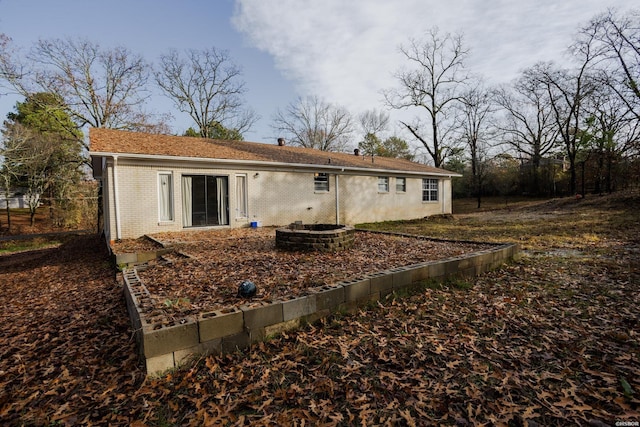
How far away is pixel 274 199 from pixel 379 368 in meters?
9.66

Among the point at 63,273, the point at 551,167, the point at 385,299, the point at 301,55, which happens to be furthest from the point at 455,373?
the point at 551,167

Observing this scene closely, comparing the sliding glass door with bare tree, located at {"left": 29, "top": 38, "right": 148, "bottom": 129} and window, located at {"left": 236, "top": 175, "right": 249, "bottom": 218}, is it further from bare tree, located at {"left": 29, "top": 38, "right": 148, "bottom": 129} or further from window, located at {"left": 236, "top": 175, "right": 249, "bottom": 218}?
bare tree, located at {"left": 29, "top": 38, "right": 148, "bottom": 129}

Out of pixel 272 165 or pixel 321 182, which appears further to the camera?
pixel 321 182

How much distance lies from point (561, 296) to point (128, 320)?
5.86 meters

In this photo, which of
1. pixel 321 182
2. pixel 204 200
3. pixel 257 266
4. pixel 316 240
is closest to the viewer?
pixel 257 266

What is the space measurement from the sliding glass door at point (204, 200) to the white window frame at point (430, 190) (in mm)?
11607

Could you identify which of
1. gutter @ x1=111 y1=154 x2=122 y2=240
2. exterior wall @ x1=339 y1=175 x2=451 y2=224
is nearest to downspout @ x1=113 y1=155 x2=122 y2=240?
Answer: gutter @ x1=111 y1=154 x2=122 y2=240

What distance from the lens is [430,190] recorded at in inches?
693

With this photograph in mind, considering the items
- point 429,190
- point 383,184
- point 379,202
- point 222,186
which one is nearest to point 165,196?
point 222,186

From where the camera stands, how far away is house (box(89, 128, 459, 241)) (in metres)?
8.84

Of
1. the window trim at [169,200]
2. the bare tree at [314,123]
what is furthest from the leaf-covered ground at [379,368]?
the bare tree at [314,123]

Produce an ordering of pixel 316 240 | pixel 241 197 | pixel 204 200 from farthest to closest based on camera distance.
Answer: pixel 241 197, pixel 204 200, pixel 316 240

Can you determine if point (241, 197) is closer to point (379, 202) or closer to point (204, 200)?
point (204, 200)

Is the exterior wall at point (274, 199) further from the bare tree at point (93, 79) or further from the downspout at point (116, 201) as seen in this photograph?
the bare tree at point (93, 79)
